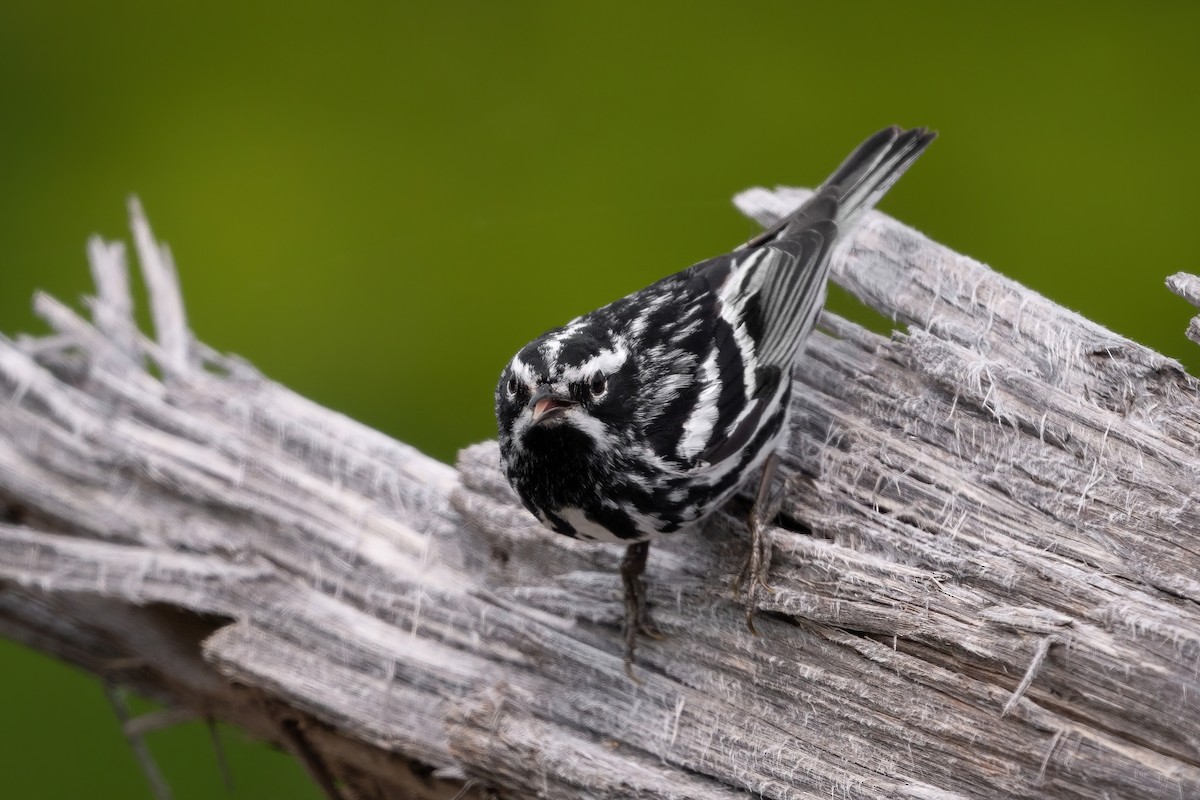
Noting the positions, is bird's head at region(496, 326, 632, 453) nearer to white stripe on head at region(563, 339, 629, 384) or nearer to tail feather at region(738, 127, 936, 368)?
white stripe on head at region(563, 339, 629, 384)

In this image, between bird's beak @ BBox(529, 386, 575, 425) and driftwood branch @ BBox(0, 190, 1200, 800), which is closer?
driftwood branch @ BBox(0, 190, 1200, 800)

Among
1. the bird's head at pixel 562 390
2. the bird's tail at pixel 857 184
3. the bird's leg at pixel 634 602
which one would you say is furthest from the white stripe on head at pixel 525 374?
the bird's tail at pixel 857 184

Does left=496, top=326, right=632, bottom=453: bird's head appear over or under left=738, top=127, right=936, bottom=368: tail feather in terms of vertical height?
under

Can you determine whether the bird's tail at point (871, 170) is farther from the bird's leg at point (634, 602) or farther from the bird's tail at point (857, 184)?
the bird's leg at point (634, 602)

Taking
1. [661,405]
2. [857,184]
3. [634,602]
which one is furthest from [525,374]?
[857,184]

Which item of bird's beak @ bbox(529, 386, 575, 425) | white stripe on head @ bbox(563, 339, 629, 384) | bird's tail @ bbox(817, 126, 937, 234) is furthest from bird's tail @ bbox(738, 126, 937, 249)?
bird's beak @ bbox(529, 386, 575, 425)

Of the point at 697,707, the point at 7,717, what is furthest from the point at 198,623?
the point at 7,717

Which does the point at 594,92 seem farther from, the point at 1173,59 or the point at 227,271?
the point at 1173,59
